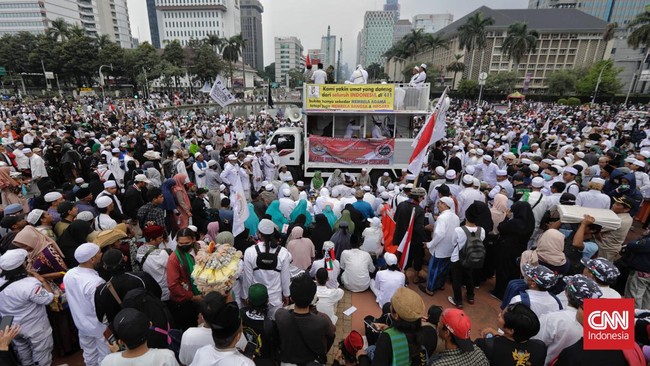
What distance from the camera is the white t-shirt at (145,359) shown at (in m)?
2.03

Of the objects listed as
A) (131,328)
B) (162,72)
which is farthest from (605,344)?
(162,72)

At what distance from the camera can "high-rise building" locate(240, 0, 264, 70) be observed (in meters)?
158

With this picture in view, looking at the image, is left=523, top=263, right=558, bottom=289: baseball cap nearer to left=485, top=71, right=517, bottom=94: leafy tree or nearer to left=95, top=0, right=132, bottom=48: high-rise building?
left=485, top=71, right=517, bottom=94: leafy tree

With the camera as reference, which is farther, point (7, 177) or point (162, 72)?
point (162, 72)

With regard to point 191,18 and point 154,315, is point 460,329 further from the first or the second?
point 191,18

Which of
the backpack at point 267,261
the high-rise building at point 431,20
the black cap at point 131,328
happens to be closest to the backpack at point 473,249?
the backpack at point 267,261

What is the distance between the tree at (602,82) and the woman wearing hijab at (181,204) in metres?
61.0

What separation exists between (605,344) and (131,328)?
3.05 m

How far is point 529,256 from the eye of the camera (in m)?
3.76

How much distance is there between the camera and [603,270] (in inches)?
112

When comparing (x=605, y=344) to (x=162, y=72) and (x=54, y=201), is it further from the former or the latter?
(x=162, y=72)

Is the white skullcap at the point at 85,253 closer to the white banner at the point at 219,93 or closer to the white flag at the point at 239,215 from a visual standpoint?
the white flag at the point at 239,215

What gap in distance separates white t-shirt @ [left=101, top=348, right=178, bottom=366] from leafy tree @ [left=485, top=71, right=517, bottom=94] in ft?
215

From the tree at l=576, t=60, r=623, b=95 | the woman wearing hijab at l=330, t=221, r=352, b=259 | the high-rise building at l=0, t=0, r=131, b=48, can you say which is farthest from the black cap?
the high-rise building at l=0, t=0, r=131, b=48
